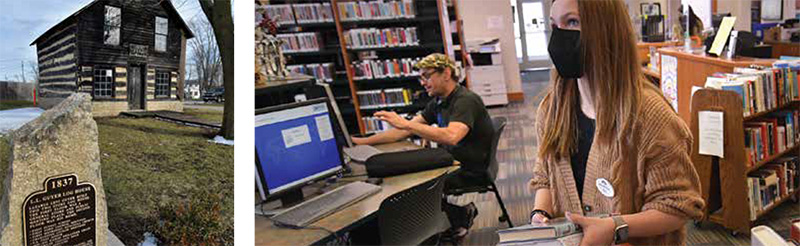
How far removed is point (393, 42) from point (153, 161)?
182 centimetres

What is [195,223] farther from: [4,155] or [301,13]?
[301,13]

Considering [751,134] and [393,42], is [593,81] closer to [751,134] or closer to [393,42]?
[751,134]

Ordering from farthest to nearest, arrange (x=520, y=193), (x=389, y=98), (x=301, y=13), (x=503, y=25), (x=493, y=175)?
(x=301, y=13) < (x=389, y=98) < (x=493, y=175) < (x=520, y=193) < (x=503, y=25)

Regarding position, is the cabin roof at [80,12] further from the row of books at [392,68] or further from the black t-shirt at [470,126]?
the row of books at [392,68]

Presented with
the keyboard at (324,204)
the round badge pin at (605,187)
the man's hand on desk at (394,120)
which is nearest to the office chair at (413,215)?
the keyboard at (324,204)

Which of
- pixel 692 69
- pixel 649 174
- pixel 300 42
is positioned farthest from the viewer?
pixel 300 42

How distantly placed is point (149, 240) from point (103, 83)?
1.77 feet

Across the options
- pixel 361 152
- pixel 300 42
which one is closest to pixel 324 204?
pixel 361 152

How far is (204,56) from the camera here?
96.1 inches

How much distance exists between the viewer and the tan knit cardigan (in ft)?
6.32

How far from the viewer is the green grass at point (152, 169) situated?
2066mm

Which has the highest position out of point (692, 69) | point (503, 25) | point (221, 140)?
point (503, 25)

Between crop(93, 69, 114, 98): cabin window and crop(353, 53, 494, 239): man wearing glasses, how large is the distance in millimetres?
1487

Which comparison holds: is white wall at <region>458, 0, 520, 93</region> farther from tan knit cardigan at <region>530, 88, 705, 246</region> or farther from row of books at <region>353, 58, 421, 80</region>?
row of books at <region>353, 58, 421, 80</region>
